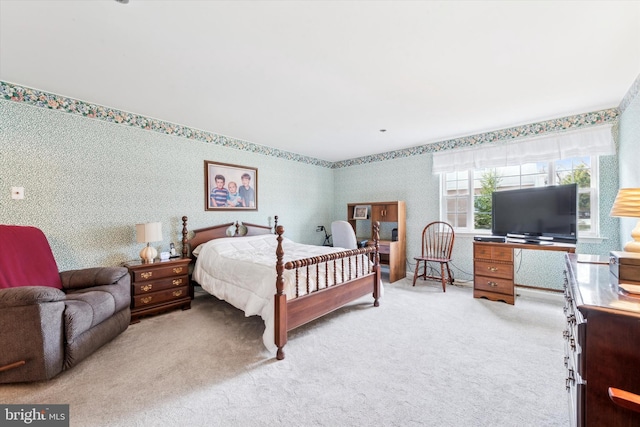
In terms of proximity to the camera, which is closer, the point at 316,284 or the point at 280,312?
the point at 280,312

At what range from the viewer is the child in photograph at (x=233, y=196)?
4273mm

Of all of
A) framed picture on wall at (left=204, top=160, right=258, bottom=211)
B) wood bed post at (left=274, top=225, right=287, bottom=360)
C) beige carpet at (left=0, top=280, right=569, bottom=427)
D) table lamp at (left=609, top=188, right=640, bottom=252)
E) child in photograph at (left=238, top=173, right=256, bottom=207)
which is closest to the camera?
table lamp at (left=609, top=188, right=640, bottom=252)

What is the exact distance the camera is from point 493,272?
3.46 metres

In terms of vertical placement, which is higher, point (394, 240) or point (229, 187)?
point (229, 187)

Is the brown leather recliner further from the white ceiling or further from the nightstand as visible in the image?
the white ceiling

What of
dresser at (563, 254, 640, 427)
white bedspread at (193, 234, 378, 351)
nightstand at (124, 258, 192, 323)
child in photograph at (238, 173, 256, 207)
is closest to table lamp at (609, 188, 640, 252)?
dresser at (563, 254, 640, 427)

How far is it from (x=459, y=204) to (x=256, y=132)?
3607 mm

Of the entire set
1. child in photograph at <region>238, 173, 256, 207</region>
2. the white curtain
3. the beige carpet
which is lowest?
the beige carpet

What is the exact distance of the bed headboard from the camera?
12.0ft

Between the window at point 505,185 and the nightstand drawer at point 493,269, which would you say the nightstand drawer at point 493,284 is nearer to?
the nightstand drawer at point 493,269

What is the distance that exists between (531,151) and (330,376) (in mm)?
3981

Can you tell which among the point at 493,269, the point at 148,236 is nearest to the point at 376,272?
the point at 493,269

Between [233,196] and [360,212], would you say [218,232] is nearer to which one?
[233,196]

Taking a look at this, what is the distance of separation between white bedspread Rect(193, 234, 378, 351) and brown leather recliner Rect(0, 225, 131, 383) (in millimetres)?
895
